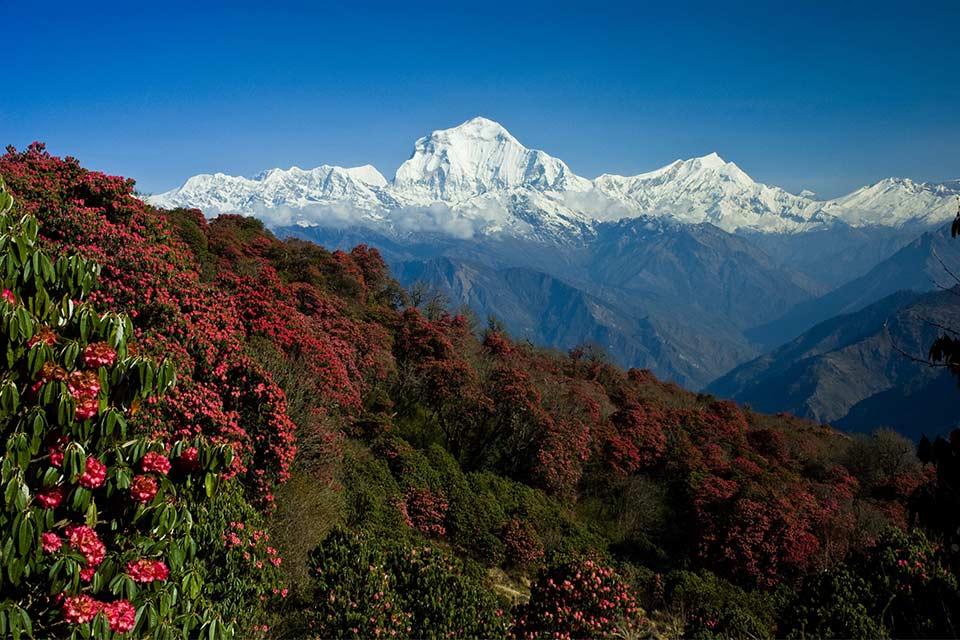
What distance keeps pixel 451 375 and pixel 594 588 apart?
1677 centimetres

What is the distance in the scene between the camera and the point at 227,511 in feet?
32.5

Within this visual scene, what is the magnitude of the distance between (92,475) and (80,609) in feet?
3.61

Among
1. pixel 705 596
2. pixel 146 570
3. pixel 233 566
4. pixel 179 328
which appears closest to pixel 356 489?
pixel 179 328

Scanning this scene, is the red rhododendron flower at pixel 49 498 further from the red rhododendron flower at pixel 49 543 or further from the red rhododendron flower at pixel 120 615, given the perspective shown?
the red rhododendron flower at pixel 120 615

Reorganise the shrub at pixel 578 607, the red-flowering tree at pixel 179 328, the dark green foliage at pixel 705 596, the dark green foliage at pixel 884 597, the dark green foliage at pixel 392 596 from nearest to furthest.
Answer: the dark green foliage at pixel 392 596
the shrub at pixel 578 607
the dark green foliage at pixel 884 597
the red-flowering tree at pixel 179 328
the dark green foliage at pixel 705 596

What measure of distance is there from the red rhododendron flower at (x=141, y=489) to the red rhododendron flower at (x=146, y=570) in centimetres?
55

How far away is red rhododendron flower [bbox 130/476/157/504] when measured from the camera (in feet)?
17.1

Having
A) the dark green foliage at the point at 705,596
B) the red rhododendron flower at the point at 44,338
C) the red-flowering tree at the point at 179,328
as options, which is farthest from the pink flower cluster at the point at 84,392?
the dark green foliage at the point at 705,596

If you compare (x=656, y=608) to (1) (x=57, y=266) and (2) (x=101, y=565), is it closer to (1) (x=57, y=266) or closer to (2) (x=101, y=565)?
(2) (x=101, y=565)

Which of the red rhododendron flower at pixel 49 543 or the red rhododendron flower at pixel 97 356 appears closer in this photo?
the red rhododendron flower at pixel 49 543

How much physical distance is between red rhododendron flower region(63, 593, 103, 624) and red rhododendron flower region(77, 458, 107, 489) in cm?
93

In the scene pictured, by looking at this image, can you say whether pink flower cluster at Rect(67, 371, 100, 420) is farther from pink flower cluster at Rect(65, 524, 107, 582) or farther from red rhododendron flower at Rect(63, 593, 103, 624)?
red rhododendron flower at Rect(63, 593, 103, 624)

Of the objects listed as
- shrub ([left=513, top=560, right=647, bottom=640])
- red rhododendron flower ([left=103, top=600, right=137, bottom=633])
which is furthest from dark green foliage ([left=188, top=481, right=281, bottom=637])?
shrub ([left=513, top=560, right=647, bottom=640])

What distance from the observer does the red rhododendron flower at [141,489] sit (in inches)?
205
